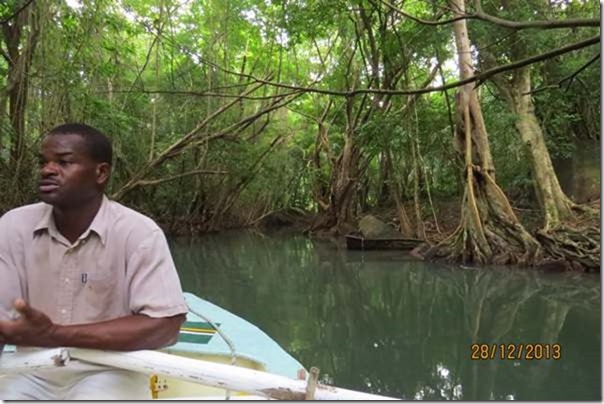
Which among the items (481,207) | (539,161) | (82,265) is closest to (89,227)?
(82,265)

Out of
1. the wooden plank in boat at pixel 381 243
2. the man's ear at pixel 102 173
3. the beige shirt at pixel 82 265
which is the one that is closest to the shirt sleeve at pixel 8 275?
the beige shirt at pixel 82 265

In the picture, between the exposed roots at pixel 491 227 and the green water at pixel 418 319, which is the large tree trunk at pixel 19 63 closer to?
the green water at pixel 418 319

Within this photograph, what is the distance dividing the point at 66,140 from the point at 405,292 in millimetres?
5890

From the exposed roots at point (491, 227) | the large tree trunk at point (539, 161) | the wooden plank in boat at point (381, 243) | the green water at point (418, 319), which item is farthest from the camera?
the wooden plank in boat at point (381, 243)

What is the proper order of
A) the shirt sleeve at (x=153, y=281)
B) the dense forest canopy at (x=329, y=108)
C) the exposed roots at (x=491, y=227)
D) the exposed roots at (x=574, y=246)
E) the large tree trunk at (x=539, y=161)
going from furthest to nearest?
the large tree trunk at (x=539, y=161), the exposed roots at (x=491, y=227), the dense forest canopy at (x=329, y=108), the exposed roots at (x=574, y=246), the shirt sleeve at (x=153, y=281)

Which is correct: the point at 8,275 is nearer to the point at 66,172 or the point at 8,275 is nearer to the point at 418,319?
the point at 66,172

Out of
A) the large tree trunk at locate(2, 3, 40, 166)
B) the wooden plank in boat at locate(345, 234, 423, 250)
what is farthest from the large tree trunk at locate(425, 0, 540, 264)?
the large tree trunk at locate(2, 3, 40, 166)

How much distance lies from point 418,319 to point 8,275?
467cm

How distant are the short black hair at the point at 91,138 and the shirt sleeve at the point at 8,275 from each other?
28 centimetres

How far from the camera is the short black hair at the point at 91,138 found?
1494mm

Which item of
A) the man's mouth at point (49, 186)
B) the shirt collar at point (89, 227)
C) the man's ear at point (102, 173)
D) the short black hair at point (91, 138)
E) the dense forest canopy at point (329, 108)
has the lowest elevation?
the shirt collar at point (89, 227)

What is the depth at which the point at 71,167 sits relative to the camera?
4.81ft

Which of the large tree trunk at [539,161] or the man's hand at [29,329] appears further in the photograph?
the large tree trunk at [539,161]

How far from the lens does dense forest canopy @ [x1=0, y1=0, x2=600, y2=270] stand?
7445 mm
